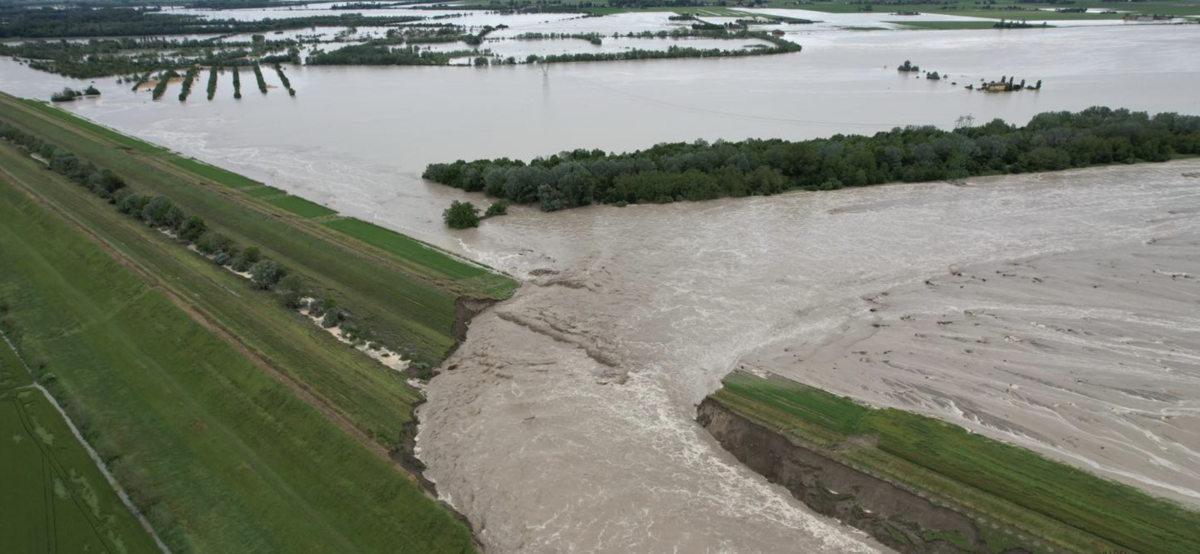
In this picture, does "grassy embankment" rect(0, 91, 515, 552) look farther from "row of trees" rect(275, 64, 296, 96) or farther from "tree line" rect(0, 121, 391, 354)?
"row of trees" rect(275, 64, 296, 96)

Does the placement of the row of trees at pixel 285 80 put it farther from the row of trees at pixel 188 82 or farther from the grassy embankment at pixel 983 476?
the grassy embankment at pixel 983 476

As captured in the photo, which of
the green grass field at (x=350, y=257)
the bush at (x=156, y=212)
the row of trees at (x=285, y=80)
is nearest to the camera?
the green grass field at (x=350, y=257)

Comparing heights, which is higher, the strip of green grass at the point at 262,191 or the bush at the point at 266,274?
the strip of green grass at the point at 262,191

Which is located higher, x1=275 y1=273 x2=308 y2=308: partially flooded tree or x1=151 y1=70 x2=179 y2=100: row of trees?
x1=151 y1=70 x2=179 y2=100: row of trees

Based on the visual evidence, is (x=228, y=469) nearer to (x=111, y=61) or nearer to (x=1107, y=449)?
(x=1107, y=449)

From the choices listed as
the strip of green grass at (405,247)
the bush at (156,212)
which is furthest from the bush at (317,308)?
the bush at (156,212)

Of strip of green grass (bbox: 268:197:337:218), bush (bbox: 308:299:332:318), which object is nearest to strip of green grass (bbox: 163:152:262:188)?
strip of green grass (bbox: 268:197:337:218)

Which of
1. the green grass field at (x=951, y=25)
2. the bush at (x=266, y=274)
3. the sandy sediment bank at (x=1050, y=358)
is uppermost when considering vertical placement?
the green grass field at (x=951, y=25)
